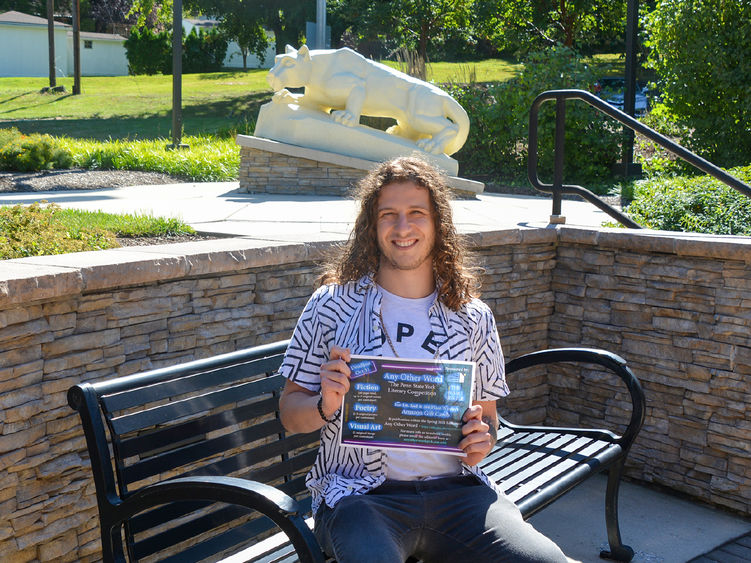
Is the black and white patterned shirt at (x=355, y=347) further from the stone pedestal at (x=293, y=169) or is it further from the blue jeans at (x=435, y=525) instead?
the stone pedestal at (x=293, y=169)

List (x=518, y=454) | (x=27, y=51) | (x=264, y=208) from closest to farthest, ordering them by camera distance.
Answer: (x=518, y=454) < (x=264, y=208) < (x=27, y=51)

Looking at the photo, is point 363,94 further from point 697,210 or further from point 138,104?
point 138,104

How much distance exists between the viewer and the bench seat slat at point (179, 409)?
2.34 m

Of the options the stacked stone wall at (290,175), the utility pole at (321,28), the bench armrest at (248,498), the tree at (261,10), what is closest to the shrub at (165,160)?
the stacked stone wall at (290,175)

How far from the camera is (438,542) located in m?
2.26

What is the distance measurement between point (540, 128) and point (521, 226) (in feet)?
24.3

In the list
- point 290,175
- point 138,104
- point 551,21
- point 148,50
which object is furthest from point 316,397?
point 148,50

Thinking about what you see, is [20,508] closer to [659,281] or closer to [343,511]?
[343,511]

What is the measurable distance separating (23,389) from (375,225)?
1.28 metres

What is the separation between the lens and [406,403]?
6.97 ft

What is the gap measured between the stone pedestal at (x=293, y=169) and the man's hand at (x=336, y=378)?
6.76 meters

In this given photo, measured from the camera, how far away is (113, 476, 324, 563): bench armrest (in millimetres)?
1935

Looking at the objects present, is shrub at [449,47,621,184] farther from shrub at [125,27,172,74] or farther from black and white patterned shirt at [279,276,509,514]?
shrub at [125,27,172,74]

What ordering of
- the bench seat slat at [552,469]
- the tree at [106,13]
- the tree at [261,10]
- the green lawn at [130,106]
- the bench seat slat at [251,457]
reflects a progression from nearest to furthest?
the bench seat slat at [251,457] → the bench seat slat at [552,469] → the green lawn at [130,106] → the tree at [261,10] → the tree at [106,13]
